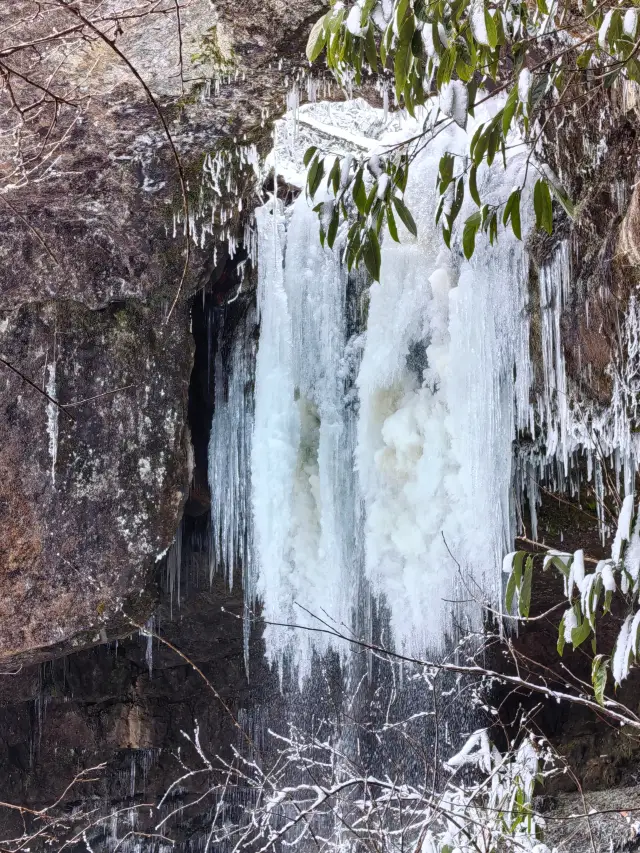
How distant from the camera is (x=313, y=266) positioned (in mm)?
5707

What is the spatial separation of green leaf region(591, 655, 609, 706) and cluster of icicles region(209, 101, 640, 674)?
200 centimetres

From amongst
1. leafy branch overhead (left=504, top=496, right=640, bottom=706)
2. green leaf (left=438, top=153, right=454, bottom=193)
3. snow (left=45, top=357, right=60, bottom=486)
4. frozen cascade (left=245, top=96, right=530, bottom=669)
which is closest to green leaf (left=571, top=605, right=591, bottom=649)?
leafy branch overhead (left=504, top=496, right=640, bottom=706)

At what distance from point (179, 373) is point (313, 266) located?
105 cm

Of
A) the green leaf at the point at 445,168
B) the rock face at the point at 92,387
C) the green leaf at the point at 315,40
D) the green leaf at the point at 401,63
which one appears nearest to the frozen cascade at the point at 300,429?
the rock face at the point at 92,387

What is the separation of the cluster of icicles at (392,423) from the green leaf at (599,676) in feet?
6.55

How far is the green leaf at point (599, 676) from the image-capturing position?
2.36 meters

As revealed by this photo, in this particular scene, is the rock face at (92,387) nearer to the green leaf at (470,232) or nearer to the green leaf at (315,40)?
the green leaf at (315,40)

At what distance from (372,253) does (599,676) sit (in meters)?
1.37

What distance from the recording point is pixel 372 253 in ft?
9.29

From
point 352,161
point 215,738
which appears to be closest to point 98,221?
point 352,161

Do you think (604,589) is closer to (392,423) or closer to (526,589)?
(526,589)

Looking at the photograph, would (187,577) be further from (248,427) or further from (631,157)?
(631,157)

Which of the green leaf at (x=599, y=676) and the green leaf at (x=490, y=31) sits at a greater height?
the green leaf at (x=490, y=31)

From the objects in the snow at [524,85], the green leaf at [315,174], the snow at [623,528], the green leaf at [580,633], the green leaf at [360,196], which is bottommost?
the green leaf at [580,633]
